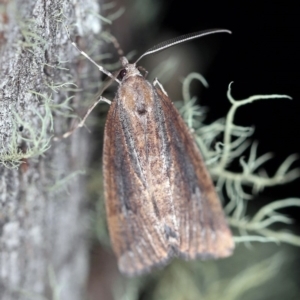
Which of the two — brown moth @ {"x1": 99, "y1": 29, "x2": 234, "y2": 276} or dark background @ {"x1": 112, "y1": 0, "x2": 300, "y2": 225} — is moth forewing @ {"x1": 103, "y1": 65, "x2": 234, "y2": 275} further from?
dark background @ {"x1": 112, "y1": 0, "x2": 300, "y2": 225}

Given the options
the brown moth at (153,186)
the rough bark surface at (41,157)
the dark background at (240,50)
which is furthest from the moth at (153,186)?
the dark background at (240,50)

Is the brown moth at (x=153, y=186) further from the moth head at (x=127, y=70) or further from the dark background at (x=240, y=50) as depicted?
the dark background at (x=240, y=50)

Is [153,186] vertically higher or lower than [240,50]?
lower

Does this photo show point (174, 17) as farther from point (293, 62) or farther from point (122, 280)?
point (122, 280)

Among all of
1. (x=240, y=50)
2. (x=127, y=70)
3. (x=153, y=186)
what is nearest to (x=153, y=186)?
(x=153, y=186)

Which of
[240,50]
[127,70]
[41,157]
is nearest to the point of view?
[41,157]

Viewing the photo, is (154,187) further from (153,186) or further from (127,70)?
(127,70)
